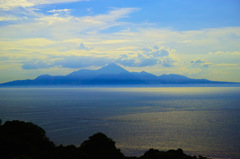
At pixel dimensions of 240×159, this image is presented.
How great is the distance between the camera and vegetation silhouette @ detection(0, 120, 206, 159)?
25.0m

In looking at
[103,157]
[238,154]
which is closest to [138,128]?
[238,154]

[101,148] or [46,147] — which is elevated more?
[46,147]

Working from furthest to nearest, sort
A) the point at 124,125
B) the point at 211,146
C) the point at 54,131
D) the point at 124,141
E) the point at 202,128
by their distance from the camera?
the point at 124,125 < the point at 202,128 < the point at 54,131 < the point at 124,141 < the point at 211,146

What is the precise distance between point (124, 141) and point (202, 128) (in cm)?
2330

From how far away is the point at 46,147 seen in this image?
29.4 m

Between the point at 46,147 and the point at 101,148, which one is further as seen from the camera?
the point at 101,148

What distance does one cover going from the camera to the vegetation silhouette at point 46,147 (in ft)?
81.9

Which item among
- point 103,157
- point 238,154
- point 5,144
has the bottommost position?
point 238,154

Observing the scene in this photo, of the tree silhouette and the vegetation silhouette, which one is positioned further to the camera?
the tree silhouette

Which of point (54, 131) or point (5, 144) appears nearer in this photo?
point (5, 144)

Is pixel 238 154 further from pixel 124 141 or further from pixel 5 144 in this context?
pixel 5 144

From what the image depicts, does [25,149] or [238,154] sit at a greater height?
[25,149]

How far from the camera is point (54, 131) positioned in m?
55.9

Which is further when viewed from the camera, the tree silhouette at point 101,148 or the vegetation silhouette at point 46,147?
the tree silhouette at point 101,148
